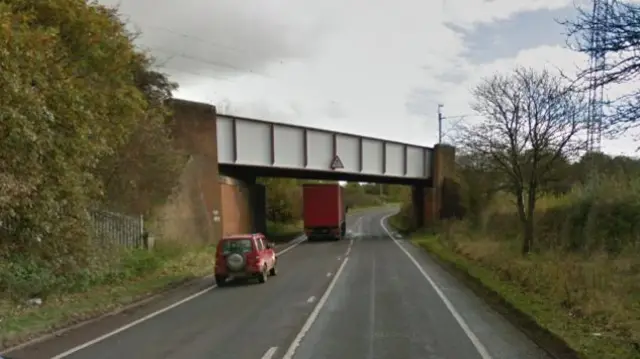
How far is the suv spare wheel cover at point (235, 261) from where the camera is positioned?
72.1 ft

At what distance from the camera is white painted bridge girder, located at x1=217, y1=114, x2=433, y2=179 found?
39656mm

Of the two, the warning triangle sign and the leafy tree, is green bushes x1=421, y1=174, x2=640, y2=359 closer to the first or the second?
the warning triangle sign

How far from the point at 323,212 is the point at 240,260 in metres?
29.8

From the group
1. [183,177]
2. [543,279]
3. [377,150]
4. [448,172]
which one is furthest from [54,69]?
[448,172]

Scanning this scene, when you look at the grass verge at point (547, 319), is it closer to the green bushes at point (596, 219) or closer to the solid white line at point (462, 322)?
the solid white line at point (462, 322)

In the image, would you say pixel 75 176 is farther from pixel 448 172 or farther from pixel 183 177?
pixel 448 172

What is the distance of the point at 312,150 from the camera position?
45469 millimetres

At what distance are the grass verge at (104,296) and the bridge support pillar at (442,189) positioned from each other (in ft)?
98.0

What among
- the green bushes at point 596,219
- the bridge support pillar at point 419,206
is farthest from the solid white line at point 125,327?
the bridge support pillar at point 419,206

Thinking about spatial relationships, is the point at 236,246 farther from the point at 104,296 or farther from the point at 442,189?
the point at 442,189

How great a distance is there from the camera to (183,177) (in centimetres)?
3500

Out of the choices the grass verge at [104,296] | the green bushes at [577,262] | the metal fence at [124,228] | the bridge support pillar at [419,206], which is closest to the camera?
the green bushes at [577,262]

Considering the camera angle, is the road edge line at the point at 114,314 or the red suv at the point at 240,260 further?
the red suv at the point at 240,260

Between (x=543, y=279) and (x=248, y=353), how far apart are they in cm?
1065
